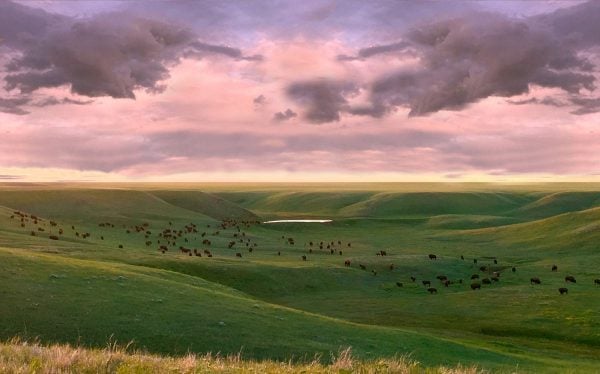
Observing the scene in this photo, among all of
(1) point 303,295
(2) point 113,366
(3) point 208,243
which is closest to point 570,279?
(1) point 303,295

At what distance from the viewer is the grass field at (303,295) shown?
2977 centimetres

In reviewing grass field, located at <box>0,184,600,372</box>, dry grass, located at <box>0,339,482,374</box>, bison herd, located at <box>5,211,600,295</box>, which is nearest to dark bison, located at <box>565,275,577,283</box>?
bison herd, located at <box>5,211,600,295</box>

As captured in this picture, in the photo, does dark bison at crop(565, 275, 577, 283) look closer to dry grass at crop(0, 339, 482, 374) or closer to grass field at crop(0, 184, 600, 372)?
grass field at crop(0, 184, 600, 372)

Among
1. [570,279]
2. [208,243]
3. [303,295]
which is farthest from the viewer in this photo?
[208,243]

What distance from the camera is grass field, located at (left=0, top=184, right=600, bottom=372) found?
2977cm

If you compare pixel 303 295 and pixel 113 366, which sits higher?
pixel 113 366

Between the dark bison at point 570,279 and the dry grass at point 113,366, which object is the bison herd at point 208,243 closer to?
the dark bison at point 570,279

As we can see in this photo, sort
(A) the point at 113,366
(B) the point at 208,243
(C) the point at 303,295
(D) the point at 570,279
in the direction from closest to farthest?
(A) the point at 113,366 → (C) the point at 303,295 → (D) the point at 570,279 → (B) the point at 208,243

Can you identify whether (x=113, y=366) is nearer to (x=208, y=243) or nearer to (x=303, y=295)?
(x=303, y=295)

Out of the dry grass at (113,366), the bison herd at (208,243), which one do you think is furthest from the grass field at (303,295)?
the dry grass at (113,366)

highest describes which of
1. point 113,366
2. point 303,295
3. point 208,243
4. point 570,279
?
point 113,366

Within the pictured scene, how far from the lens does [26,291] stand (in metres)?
33.2

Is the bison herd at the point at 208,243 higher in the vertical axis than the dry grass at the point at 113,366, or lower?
lower

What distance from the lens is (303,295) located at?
195ft
